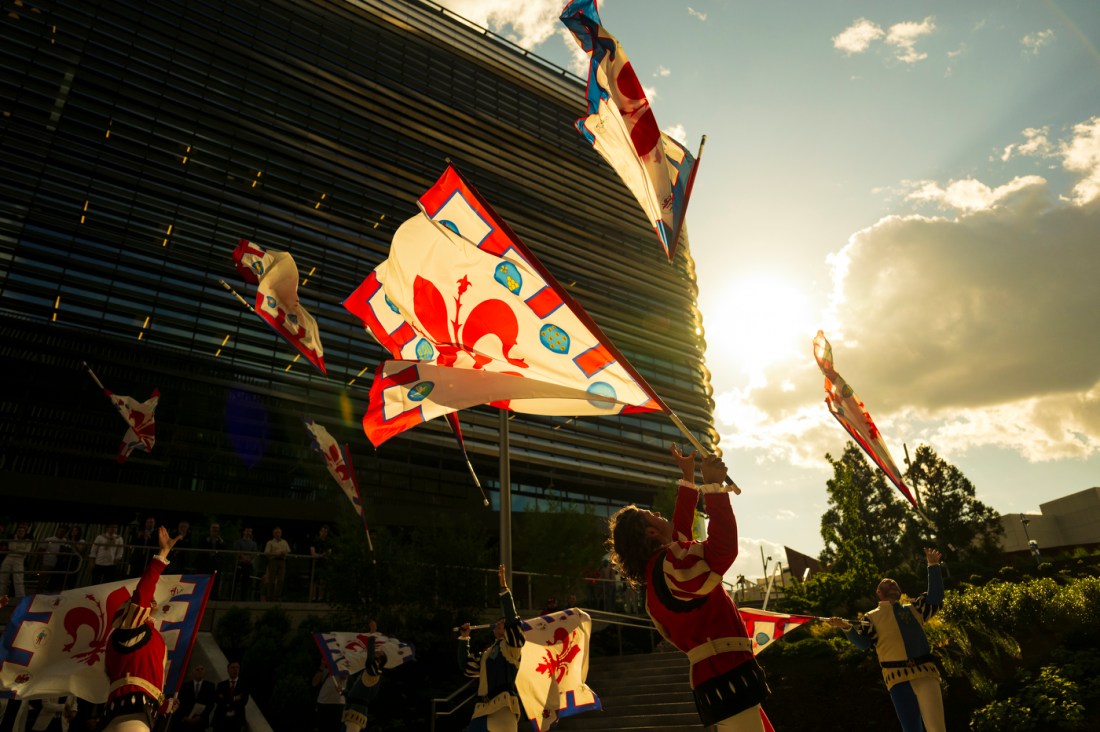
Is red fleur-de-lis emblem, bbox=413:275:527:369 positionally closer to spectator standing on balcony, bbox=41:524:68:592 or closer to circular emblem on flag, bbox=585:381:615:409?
circular emblem on flag, bbox=585:381:615:409

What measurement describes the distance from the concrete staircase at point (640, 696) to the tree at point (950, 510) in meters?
26.7

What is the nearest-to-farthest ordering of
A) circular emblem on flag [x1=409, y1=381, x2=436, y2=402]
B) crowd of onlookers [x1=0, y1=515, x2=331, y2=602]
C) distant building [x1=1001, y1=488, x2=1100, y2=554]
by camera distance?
circular emblem on flag [x1=409, y1=381, x2=436, y2=402], crowd of onlookers [x1=0, y1=515, x2=331, y2=602], distant building [x1=1001, y1=488, x2=1100, y2=554]

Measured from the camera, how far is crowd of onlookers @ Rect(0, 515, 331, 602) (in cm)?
1184

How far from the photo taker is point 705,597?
10.3ft

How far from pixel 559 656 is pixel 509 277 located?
15.4 feet

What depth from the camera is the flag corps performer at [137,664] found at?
4.66 m

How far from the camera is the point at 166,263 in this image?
24.7m

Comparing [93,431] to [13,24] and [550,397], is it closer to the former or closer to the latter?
[13,24]

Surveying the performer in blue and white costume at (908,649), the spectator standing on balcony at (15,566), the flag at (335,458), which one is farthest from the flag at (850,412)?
the spectator standing on balcony at (15,566)

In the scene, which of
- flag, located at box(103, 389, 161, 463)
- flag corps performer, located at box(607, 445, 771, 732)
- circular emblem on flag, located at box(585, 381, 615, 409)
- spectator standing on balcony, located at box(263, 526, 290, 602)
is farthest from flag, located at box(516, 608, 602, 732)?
flag, located at box(103, 389, 161, 463)

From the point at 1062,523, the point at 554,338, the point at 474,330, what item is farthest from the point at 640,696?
the point at 1062,523

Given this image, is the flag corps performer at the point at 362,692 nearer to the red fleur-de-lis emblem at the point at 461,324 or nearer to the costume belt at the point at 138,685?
the costume belt at the point at 138,685

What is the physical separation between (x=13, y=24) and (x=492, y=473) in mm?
24734

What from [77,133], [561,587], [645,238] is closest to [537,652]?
[561,587]
